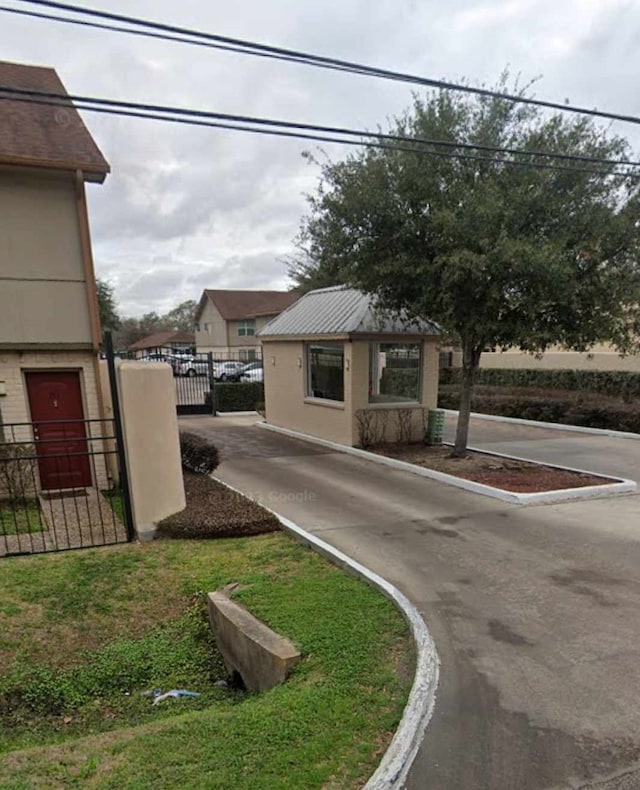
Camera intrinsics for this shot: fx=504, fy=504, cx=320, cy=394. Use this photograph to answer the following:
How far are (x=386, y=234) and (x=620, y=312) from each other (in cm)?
449

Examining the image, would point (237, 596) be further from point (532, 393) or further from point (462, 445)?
point (532, 393)

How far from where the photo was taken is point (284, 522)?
7121 millimetres

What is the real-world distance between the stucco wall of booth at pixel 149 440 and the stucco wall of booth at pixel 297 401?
5868mm

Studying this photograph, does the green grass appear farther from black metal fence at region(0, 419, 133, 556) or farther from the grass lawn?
the grass lawn

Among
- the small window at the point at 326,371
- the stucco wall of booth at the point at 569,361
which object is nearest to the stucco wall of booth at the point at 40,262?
the small window at the point at 326,371

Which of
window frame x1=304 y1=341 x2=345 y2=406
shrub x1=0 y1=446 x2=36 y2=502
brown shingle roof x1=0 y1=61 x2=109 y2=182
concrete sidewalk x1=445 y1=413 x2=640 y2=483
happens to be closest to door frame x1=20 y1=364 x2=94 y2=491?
shrub x1=0 y1=446 x2=36 y2=502

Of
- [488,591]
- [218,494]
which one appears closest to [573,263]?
[488,591]

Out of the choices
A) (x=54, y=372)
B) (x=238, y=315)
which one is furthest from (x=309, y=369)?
(x=238, y=315)

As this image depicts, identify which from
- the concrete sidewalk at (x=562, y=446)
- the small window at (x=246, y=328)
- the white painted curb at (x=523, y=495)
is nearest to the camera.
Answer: the white painted curb at (x=523, y=495)

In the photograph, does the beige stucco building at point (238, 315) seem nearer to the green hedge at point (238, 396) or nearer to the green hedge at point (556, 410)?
the green hedge at point (238, 396)

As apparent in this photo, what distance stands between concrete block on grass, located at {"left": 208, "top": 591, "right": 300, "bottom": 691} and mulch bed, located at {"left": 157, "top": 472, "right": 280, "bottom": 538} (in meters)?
1.89

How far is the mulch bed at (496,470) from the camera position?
8.92 meters

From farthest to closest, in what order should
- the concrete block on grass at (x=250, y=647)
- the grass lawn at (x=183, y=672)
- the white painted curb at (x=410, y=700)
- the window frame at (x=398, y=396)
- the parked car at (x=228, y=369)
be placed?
the parked car at (x=228, y=369)
the window frame at (x=398, y=396)
the concrete block on grass at (x=250, y=647)
the grass lawn at (x=183, y=672)
the white painted curb at (x=410, y=700)

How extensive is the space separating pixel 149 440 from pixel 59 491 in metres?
3.70
